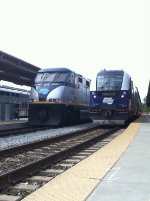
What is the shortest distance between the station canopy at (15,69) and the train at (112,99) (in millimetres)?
5222

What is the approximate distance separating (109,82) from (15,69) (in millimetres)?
6581

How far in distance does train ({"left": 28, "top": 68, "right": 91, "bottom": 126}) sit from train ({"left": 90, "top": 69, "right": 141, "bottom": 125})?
1.66 m

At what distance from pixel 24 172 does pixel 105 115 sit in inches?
585

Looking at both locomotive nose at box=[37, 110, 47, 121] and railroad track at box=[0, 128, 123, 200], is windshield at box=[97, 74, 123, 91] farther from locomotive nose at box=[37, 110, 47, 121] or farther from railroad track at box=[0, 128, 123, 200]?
railroad track at box=[0, 128, 123, 200]

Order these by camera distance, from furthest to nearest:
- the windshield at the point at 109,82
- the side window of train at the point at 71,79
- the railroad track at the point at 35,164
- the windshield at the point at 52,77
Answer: the side window of train at the point at 71,79 < the windshield at the point at 52,77 < the windshield at the point at 109,82 < the railroad track at the point at 35,164

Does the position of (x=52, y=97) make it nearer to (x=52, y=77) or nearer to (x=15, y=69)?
(x=52, y=77)

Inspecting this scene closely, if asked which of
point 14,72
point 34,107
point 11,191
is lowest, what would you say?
point 11,191

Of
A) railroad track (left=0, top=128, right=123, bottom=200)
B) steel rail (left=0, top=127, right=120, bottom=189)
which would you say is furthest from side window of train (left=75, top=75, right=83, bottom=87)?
steel rail (left=0, top=127, right=120, bottom=189)

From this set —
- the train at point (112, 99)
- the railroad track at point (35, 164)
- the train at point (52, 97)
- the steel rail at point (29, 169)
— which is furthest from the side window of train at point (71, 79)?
the steel rail at point (29, 169)

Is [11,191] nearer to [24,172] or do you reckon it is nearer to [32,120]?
[24,172]

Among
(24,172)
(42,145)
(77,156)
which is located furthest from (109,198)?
(42,145)

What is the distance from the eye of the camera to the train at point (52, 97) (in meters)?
21.8

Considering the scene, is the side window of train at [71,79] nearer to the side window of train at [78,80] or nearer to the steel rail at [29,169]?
the side window of train at [78,80]

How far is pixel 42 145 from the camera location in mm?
12703
